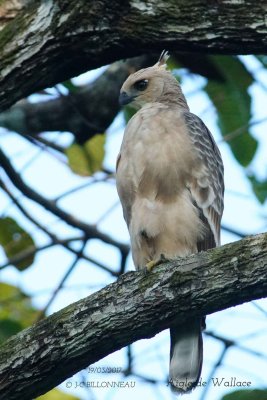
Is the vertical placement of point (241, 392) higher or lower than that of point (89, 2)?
lower

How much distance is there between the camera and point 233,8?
17.1 ft

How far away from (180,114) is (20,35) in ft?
5.21

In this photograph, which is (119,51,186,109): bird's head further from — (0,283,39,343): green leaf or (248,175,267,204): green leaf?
(0,283,39,343): green leaf

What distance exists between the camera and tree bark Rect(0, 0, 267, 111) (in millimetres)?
5066

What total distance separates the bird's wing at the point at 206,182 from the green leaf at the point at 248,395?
4.81 feet

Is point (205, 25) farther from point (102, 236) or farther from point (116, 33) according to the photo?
point (102, 236)

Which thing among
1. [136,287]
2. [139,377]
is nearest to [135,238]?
[139,377]

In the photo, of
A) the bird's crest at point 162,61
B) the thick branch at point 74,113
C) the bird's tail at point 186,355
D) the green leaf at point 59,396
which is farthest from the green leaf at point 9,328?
the bird's crest at point 162,61

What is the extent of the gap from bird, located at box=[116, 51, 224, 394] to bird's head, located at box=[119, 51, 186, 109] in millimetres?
713

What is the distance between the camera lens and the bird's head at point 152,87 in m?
6.86

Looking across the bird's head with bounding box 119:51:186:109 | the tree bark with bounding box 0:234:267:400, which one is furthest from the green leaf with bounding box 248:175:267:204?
the tree bark with bounding box 0:234:267:400

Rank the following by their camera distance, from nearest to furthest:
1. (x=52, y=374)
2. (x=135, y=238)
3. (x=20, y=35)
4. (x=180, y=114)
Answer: (x=52, y=374) < (x=20, y=35) < (x=135, y=238) < (x=180, y=114)

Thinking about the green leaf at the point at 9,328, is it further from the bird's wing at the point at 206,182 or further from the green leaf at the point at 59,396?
the bird's wing at the point at 206,182

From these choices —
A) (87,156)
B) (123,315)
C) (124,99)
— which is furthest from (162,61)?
(123,315)
